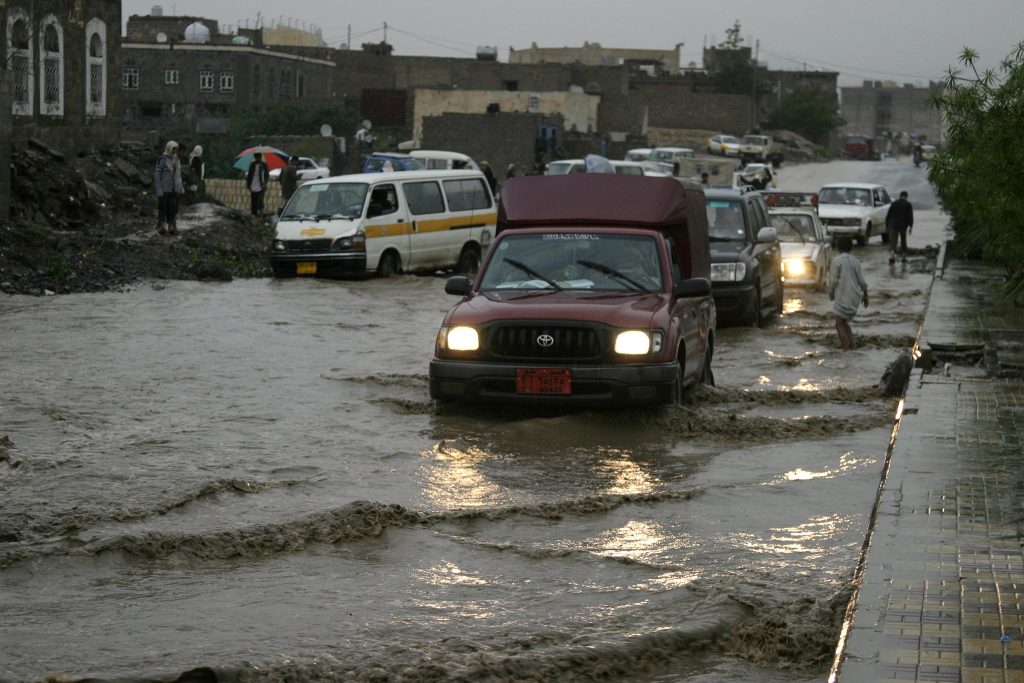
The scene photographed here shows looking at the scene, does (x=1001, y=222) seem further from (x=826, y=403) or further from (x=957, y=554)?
(x=957, y=554)

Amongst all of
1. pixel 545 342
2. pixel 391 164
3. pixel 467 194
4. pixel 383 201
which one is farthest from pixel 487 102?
pixel 545 342

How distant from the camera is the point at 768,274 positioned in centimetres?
2089

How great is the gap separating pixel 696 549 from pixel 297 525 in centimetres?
222

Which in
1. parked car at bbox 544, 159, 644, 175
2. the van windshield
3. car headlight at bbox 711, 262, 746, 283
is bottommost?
car headlight at bbox 711, 262, 746, 283

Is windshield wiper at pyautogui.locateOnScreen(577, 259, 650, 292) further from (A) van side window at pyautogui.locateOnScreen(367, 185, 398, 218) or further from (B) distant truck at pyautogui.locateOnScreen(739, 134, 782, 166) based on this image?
(B) distant truck at pyautogui.locateOnScreen(739, 134, 782, 166)

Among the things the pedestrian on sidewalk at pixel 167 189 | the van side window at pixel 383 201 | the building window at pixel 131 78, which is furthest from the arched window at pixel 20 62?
the building window at pixel 131 78

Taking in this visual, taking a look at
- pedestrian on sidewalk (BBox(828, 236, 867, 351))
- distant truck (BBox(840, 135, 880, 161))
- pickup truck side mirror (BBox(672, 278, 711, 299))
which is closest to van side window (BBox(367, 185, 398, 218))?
pedestrian on sidewalk (BBox(828, 236, 867, 351))

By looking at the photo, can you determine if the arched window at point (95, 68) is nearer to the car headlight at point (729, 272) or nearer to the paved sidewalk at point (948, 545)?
the car headlight at point (729, 272)

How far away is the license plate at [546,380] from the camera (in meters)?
11.4

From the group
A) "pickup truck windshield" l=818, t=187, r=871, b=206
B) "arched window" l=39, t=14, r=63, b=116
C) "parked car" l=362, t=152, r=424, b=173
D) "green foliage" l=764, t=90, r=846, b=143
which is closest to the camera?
"arched window" l=39, t=14, r=63, b=116

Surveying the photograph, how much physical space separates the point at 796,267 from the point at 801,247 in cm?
49

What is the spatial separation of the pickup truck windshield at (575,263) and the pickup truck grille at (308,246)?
11.6 meters

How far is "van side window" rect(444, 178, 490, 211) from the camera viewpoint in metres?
25.6

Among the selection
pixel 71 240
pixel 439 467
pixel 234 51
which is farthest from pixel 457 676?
pixel 234 51
